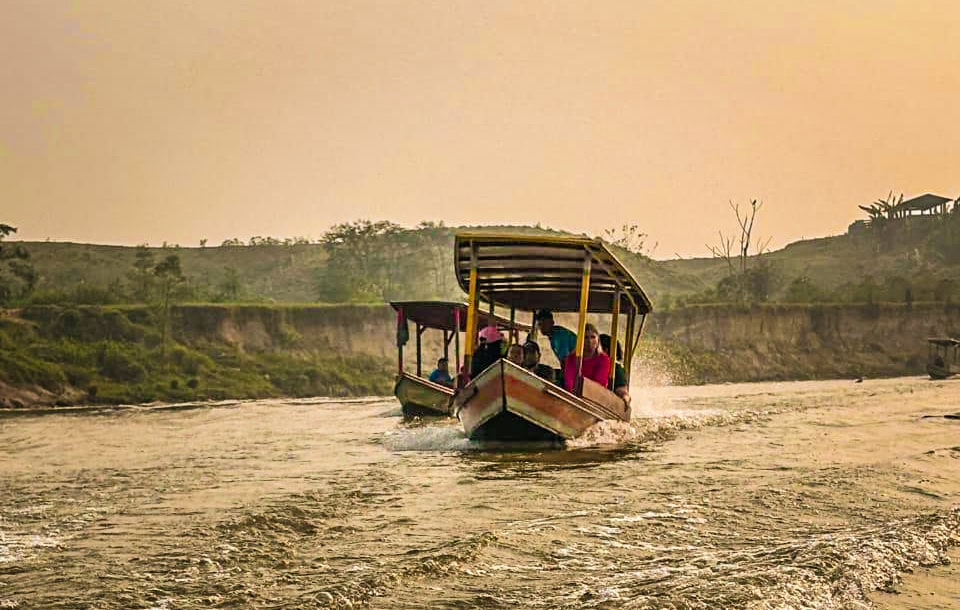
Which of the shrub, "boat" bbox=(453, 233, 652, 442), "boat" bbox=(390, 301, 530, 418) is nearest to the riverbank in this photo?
the shrub

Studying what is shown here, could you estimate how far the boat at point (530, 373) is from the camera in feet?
43.5

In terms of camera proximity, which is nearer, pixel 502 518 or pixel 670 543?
pixel 670 543

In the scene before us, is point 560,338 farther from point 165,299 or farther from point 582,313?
point 165,299

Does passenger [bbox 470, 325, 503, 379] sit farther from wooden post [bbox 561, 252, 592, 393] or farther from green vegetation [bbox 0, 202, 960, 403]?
green vegetation [bbox 0, 202, 960, 403]

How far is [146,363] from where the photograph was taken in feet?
108

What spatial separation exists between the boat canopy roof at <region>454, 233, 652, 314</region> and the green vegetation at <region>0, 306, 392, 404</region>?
1624 cm

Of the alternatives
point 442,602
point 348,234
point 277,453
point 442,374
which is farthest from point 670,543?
point 348,234

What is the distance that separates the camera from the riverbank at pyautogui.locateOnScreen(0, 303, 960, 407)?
31469 millimetres

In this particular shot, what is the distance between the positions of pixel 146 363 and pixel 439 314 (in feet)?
46.3

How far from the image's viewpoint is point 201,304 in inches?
1471

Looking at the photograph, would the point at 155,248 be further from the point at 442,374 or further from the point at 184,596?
the point at 184,596

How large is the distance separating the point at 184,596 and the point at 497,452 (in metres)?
7.95

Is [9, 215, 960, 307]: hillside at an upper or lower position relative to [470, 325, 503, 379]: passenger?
upper

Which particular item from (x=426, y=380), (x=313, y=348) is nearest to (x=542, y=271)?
(x=426, y=380)
